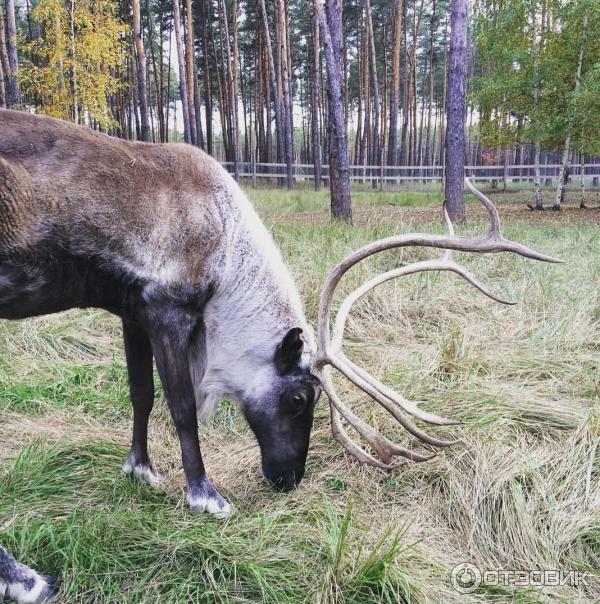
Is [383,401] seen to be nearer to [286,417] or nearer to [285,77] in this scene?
[286,417]

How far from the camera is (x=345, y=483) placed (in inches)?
102

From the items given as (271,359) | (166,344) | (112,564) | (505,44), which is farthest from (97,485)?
(505,44)

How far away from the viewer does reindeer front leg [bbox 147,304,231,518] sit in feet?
7.39

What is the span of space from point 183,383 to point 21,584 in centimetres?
87

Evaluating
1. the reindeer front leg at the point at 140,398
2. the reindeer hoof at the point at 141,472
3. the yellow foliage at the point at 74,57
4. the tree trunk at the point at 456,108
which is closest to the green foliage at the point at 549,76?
the tree trunk at the point at 456,108

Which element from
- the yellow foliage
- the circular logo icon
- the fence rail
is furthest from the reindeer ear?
the fence rail

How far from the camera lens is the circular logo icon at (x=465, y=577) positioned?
1941 mm

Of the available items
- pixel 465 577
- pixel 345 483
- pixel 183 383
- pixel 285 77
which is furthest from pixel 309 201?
pixel 465 577

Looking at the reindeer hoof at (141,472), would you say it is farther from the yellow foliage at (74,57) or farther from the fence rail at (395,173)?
the fence rail at (395,173)

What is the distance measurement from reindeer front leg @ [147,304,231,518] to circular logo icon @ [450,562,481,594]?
916 millimetres

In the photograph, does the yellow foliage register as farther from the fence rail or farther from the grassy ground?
the grassy ground

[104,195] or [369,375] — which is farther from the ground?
[104,195]

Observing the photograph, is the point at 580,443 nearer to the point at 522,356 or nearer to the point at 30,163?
the point at 522,356

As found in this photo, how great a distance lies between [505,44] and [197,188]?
1520 cm
